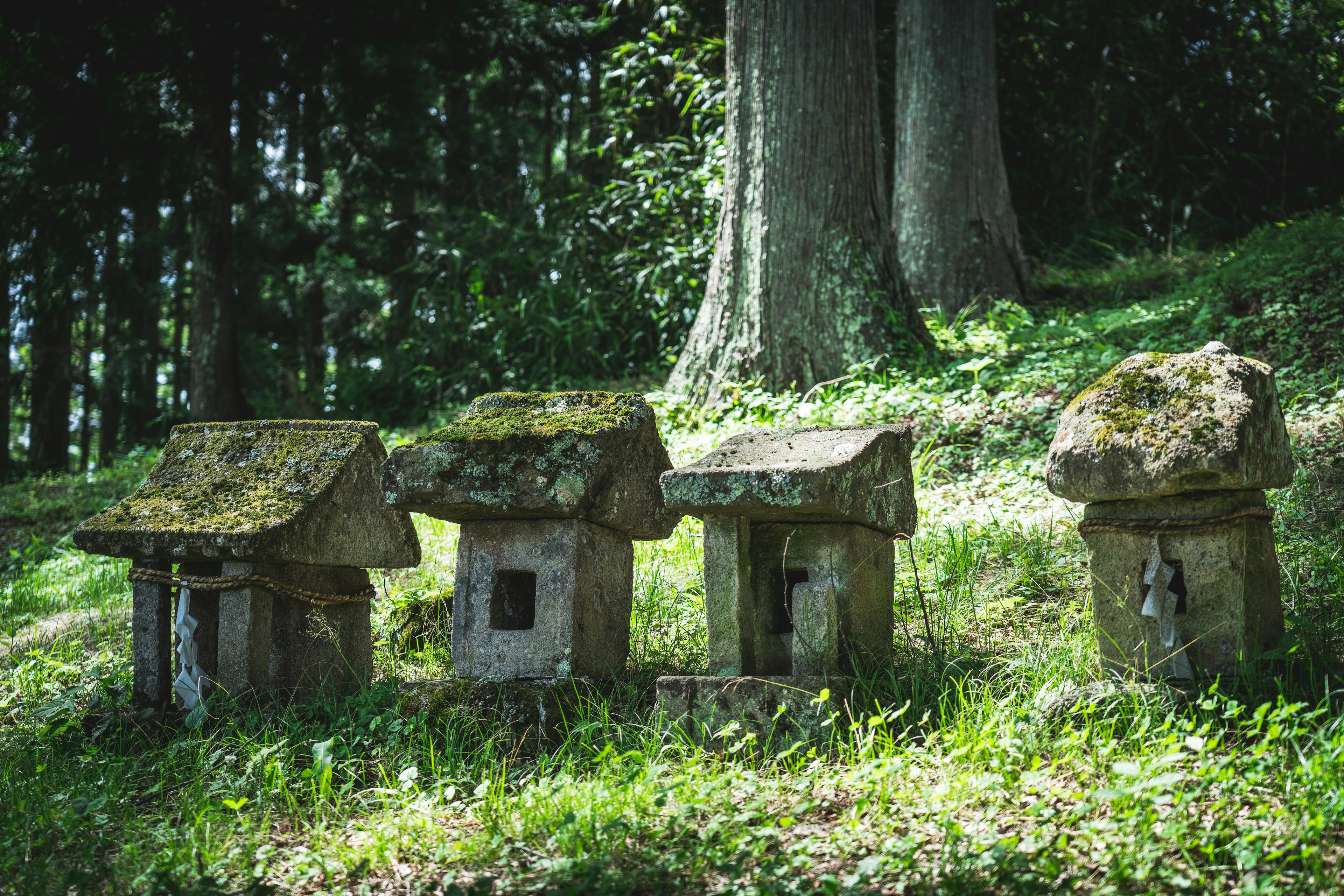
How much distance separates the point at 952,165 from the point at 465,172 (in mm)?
7892

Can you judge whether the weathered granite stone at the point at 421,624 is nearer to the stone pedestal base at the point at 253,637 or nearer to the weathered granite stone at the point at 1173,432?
the stone pedestal base at the point at 253,637

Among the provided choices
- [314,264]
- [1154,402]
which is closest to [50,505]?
[314,264]

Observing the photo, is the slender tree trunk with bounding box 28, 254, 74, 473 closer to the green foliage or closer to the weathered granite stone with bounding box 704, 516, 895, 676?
the weathered granite stone with bounding box 704, 516, 895, 676

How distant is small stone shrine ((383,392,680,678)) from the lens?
3.26 metres

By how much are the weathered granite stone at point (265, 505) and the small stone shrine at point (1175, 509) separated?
2.54 m

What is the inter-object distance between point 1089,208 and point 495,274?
20.9ft

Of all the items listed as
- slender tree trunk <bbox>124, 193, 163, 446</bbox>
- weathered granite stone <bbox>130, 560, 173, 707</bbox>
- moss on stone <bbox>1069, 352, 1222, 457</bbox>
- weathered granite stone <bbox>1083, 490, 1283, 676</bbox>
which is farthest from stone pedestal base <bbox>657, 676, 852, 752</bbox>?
slender tree trunk <bbox>124, 193, 163, 446</bbox>

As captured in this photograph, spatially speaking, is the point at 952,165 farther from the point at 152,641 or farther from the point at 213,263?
the point at 152,641

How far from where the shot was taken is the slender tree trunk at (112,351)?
11.1 metres

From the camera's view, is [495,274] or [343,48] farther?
[343,48]

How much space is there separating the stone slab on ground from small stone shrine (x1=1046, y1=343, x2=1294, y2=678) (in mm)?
1712

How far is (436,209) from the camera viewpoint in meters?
13.3

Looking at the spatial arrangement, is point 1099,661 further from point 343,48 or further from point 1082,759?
point 343,48

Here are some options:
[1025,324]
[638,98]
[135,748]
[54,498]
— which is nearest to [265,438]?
[135,748]
